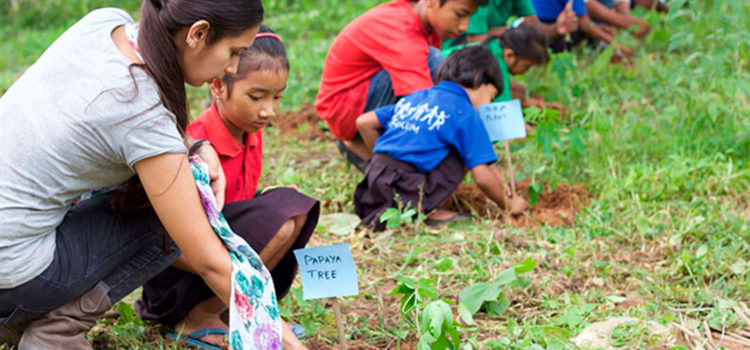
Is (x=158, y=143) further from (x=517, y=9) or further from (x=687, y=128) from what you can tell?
(x=517, y=9)

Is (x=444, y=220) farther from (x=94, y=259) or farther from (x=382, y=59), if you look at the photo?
(x=94, y=259)

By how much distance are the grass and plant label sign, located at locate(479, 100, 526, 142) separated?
0.70 ft

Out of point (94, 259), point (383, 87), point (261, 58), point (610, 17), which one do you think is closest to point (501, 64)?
point (383, 87)

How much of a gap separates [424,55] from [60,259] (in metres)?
2.09

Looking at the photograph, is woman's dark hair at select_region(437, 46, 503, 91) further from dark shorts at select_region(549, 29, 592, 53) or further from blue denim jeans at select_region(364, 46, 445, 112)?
dark shorts at select_region(549, 29, 592, 53)

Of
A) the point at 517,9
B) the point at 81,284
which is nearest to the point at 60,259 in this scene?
the point at 81,284

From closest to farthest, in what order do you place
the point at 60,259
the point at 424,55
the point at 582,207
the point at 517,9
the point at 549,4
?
the point at 60,259, the point at 582,207, the point at 424,55, the point at 517,9, the point at 549,4

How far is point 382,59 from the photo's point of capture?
3666 millimetres

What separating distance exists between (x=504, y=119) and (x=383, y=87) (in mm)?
734

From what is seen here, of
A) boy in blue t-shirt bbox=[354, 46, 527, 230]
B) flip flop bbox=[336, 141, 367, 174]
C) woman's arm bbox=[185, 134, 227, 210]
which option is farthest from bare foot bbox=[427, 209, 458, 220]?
woman's arm bbox=[185, 134, 227, 210]

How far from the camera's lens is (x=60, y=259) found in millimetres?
1881

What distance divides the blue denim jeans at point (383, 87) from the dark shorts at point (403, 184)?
52cm


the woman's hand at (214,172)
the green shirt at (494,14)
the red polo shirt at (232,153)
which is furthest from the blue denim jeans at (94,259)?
the green shirt at (494,14)

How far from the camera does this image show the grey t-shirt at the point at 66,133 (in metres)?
1.69
